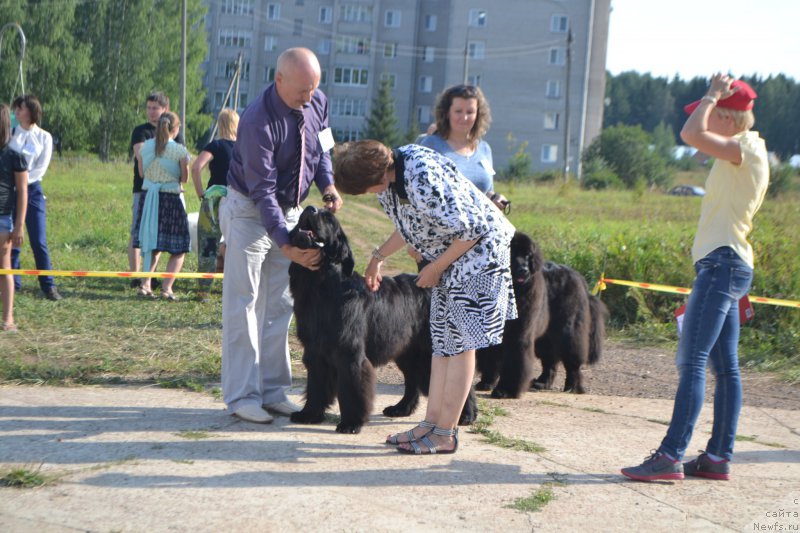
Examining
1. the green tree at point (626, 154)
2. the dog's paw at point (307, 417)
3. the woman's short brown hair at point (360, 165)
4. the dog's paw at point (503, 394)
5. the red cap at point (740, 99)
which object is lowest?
the dog's paw at point (503, 394)

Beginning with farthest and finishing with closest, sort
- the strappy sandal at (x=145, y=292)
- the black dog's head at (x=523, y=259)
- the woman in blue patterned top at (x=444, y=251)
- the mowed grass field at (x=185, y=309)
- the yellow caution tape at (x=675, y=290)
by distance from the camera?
the strappy sandal at (x=145, y=292) < the yellow caution tape at (x=675, y=290) < the mowed grass field at (x=185, y=309) < the black dog's head at (x=523, y=259) < the woman in blue patterned top at (x=444, y=251)

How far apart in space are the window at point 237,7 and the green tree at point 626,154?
31.0m

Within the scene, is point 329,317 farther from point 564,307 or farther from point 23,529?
point 564,307

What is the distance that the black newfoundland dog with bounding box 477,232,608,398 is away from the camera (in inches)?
233

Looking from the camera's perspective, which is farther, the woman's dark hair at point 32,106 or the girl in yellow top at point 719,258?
the woman's dark hair at point 32,106

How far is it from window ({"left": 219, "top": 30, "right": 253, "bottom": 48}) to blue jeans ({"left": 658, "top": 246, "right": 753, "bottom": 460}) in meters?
72.9

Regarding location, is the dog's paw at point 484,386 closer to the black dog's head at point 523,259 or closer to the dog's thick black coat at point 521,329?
the dog's thick black coat at point 521,329

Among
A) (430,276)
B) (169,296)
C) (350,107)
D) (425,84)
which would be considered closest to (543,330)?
(430,276)

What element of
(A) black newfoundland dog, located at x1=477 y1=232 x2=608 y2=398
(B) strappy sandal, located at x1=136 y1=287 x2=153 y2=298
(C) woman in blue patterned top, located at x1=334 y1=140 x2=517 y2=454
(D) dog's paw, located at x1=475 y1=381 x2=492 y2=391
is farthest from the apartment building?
(C) woman in blue patterned top, located at x1=334 y1=140 x2=517 y2=454

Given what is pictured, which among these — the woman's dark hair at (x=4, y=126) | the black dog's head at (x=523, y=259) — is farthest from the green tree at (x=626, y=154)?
the black dog's head at (x=523, y=259)

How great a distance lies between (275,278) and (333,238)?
68 cm

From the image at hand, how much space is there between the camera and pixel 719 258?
162 inches

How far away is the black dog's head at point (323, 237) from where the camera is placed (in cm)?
462

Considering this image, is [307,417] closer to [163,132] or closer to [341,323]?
[341,323]
